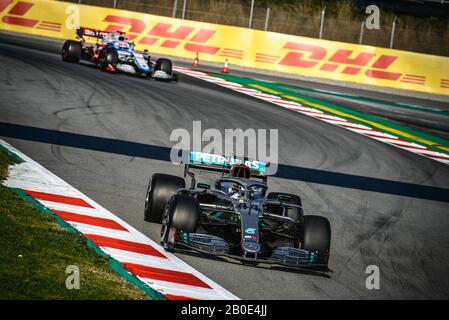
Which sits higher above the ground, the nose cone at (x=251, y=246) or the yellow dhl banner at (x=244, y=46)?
the yellow dhl banner at (x=244, y=46)

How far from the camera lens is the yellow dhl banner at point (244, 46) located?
32.2m

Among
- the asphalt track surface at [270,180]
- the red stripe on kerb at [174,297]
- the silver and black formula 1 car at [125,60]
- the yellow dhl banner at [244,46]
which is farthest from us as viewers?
the yellow dhl banner at [244,46]

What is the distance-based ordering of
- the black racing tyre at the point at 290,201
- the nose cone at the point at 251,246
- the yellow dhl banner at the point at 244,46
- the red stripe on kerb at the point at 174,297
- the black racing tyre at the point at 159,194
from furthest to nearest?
the yellow dhl banner at the point at 244,46, the black racing tyre at the point at 290,201, the black racing tyre at the point at 159,194, the nose cone at the point at 251,246, the red stripe on kerb at the point at 174,297

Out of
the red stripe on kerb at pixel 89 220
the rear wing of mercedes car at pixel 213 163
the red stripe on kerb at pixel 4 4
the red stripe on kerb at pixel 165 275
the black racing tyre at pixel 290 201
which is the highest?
the red stripe on kerb at pixel 4 4

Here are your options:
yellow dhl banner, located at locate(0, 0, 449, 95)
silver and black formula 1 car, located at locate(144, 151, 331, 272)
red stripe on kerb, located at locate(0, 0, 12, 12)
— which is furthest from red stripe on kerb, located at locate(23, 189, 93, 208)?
red stripe on kerb, located at locate(0, 0, 12, 12)

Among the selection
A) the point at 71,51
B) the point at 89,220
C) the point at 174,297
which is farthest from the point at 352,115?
the point at 174,297

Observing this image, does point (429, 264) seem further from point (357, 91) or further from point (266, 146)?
point (357, 91)

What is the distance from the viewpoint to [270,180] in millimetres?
16203

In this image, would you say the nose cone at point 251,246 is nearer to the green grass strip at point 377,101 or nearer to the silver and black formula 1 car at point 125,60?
the silver and black formula 1 car at point 125,60

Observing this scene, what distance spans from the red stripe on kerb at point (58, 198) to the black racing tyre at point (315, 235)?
355cm

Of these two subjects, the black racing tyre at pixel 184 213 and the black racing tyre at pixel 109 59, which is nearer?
the black racing tyre at pixel 184 213

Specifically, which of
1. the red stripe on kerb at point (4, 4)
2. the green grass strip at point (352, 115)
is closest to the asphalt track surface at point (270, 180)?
the green grass strip at point (352, 115)

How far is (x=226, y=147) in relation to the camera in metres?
18.7

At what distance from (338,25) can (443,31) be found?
24.6 ft
